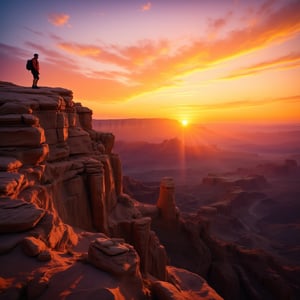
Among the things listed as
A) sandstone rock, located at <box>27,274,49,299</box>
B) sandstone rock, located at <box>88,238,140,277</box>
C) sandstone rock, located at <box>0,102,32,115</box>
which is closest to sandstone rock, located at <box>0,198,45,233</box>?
sandstone rock, located at <box>27,274,49,299</box>

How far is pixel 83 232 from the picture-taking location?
1099 centimetres

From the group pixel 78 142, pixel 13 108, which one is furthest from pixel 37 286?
pixel 78 142

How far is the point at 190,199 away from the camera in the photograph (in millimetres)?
56969

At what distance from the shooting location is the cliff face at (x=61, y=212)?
598 cm

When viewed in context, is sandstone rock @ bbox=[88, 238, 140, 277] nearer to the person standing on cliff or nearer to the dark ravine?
the dark ravine

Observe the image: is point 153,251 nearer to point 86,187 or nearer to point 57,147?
point 86,187

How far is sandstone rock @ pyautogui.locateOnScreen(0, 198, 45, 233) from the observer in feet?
21.3

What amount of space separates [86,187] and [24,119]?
6.04 metres

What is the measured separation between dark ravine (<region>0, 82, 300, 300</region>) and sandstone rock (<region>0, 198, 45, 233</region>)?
3 centimetres

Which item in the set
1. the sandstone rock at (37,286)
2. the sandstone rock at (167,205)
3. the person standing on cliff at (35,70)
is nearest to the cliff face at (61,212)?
the sandstone rock at (37,286)

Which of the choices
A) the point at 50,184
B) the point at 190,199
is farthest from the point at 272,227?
the point at 50,184

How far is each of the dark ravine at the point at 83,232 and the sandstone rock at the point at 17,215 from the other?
3 centimetres

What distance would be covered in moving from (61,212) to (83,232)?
222 cm

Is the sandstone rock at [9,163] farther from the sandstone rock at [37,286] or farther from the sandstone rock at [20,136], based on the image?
the sandstone rock at [37,286]
